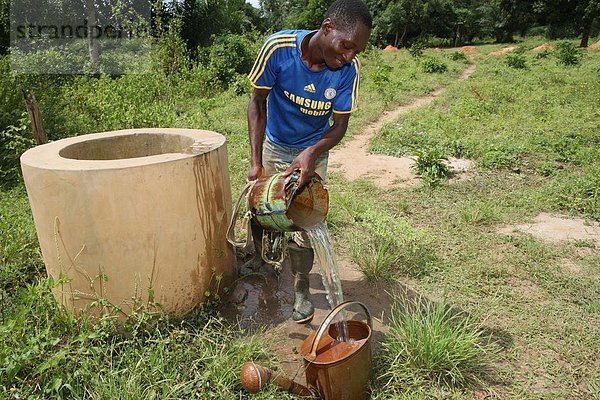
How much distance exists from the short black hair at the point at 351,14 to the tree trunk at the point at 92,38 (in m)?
13.1

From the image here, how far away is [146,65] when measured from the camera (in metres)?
10.5

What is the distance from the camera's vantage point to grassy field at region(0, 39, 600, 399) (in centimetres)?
206

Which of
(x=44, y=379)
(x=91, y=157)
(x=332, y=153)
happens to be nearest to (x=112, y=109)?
(x=332, y=153)

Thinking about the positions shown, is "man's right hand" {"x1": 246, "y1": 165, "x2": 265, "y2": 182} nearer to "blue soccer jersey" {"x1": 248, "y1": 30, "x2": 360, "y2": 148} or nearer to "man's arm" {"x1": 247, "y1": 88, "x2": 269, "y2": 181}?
"man's arm" {"x1": 247, "y1": 88, "x2": 269, "y2": 181}

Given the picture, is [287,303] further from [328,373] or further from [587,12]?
[587,12]

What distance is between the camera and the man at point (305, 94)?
2.24 meters

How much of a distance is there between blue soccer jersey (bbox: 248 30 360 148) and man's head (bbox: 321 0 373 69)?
0.70 ft

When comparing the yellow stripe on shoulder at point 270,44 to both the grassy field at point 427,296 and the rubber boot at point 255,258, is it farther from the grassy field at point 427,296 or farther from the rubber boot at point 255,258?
the grassy field at point 427,296

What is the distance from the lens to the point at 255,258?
3279mm

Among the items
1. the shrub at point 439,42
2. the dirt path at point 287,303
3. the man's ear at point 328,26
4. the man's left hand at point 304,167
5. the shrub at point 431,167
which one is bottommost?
the dirt path at point 287,303

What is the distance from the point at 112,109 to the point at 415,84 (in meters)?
8.22

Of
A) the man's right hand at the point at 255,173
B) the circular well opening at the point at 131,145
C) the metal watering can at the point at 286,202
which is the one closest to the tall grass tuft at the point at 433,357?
the metal watering can at the point at 286,202

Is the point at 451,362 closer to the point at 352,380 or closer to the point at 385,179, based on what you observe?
the point at 352,380

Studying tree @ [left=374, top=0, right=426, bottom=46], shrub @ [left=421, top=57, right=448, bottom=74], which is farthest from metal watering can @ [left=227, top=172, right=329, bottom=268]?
tree @ [left=374, top=0, right=426, bottom=46]
